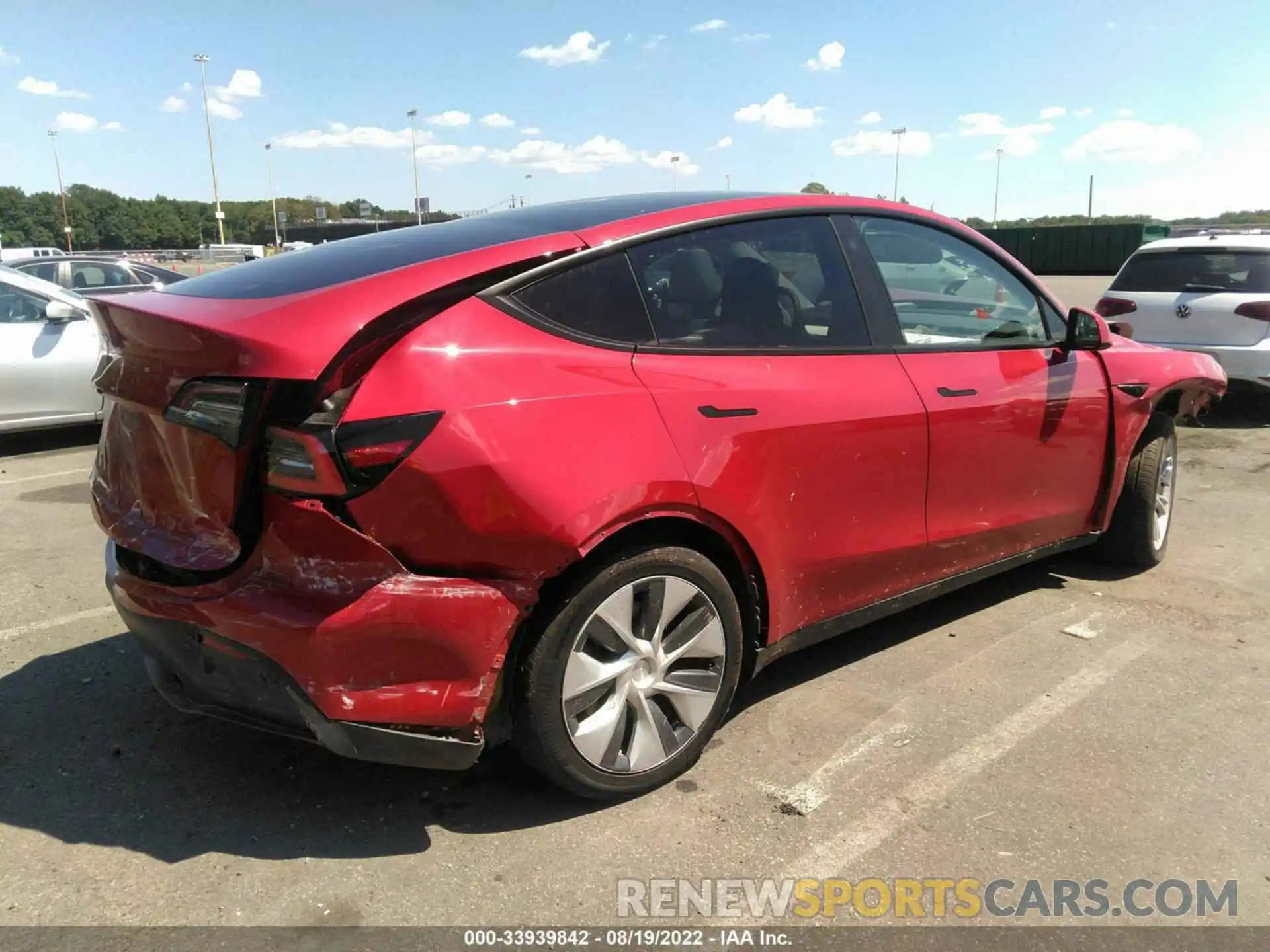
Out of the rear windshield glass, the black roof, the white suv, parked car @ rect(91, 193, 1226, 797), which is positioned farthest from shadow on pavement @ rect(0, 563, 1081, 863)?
the rear windshield glass

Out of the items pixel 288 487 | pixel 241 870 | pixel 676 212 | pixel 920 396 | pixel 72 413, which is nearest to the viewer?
pixel 288 487

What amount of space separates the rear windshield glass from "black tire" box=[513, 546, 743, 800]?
740 centimetres

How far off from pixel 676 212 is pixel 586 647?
4.50 feet

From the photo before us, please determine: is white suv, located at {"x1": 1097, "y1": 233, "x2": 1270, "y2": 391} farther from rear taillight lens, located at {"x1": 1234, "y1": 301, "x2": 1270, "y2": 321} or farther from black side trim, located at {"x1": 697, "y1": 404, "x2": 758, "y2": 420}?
black side trim, located at {"x1": 697, "y1": 404, "x2": 758, "y2": 420}

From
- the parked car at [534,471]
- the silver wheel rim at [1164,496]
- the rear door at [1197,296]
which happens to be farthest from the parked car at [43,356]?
the rear door at [1197,296]

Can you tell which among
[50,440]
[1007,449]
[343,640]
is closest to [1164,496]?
[1007,449]

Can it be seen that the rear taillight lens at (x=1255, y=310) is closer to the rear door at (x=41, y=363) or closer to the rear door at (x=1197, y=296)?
the rear door at (x=1197, y=296)

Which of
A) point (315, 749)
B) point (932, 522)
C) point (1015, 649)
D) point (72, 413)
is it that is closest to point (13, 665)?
point (315, 749)

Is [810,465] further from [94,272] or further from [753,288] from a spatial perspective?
[94,272]

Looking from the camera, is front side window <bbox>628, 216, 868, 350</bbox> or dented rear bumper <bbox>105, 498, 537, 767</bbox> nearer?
dented rear bumper <bbox>105, 498, 537, 767</bbox>

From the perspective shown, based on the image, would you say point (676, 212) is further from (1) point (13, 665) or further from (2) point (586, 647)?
(1) point (13, 665)

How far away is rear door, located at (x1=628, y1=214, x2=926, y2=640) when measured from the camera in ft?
8.94

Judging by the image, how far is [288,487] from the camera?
2.21 meters

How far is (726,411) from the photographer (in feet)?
8.99
